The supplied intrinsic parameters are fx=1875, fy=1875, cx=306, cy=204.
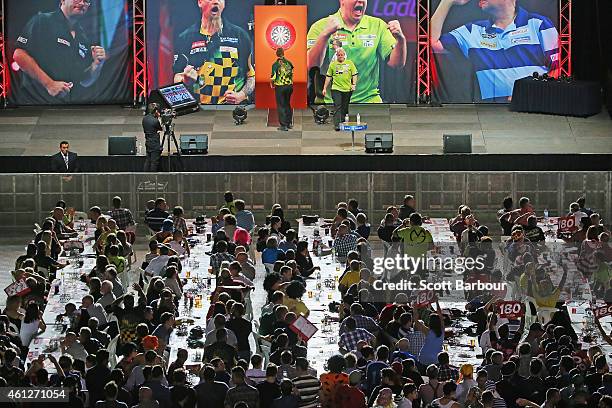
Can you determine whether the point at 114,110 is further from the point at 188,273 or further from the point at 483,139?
the point at 188,273

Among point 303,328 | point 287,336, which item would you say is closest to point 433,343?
point 303,328

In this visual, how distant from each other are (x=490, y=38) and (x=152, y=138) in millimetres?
9717

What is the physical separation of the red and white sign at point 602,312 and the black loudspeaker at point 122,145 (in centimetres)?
1328

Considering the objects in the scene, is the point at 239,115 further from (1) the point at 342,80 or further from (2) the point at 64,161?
(2) the point at 64,161

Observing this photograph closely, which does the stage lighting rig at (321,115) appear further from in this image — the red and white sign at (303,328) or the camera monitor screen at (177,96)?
the red and white sign at (303,328)

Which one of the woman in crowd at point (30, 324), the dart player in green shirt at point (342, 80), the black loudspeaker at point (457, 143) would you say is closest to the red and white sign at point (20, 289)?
the woman in crowd at point (30, 324)

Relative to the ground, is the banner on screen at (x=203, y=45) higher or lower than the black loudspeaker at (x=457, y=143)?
higher

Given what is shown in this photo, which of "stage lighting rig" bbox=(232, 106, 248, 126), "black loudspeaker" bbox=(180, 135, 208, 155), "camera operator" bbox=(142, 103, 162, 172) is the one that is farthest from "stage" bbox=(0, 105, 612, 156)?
"camera operator" bbox=(142, 103, 162, 172)

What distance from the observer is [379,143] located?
3744cm

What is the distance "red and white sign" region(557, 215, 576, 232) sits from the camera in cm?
3130

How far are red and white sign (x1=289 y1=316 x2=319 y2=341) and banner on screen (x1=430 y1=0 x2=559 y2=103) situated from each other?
A: 61.4 feet

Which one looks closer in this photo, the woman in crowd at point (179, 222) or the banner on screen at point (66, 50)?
the woman in crowd at point (179, 222)

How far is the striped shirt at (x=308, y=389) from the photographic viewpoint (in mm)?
22938

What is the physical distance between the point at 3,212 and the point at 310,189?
582cm
